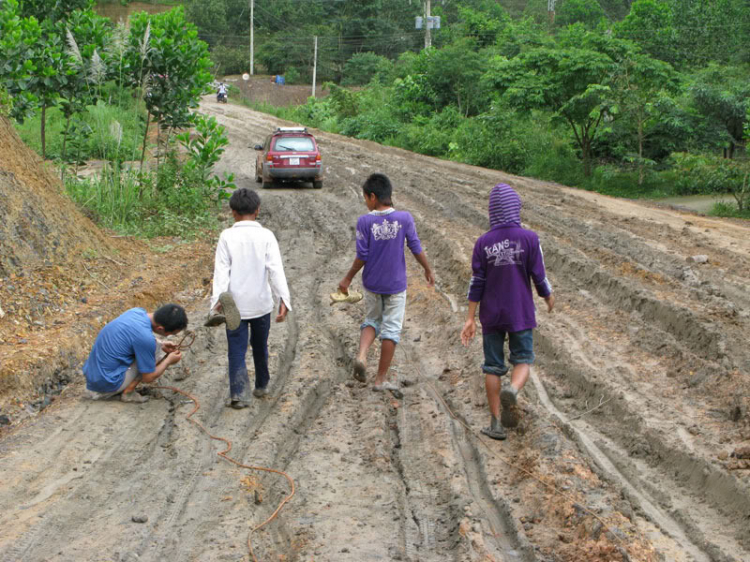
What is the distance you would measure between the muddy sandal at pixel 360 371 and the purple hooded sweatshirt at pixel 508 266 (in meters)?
1.56

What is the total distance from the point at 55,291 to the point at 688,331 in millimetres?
7644

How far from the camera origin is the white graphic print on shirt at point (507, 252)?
20.2 feet

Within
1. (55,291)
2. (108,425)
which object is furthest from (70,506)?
(55,291)

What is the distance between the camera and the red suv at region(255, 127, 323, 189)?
69.8 ft

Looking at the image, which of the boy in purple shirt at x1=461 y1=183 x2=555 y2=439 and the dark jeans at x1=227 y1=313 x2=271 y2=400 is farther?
the dark jeans at x1=227 y1=313 x2=271 y2=400

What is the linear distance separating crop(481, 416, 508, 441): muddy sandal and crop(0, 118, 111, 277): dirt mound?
573 centimetres

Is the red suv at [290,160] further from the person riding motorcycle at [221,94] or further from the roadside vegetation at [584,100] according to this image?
the person riding motorcycle at [221,94]

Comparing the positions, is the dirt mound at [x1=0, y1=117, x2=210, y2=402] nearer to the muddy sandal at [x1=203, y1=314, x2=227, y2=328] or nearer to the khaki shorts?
the khaki shorts

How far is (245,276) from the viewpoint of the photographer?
22.2ft

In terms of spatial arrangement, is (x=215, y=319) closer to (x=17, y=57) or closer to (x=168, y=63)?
(x=17, y=57)

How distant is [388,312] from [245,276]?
1484 millimetres

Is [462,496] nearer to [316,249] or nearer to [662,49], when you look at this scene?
[316,249]

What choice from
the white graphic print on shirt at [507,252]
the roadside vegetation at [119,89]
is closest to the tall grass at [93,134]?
the roadside vegetation at [119,89]

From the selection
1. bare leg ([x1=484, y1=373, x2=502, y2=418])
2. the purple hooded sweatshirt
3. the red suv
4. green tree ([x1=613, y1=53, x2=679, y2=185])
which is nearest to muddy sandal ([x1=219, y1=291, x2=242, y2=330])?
the purple hooded sweatshirt
